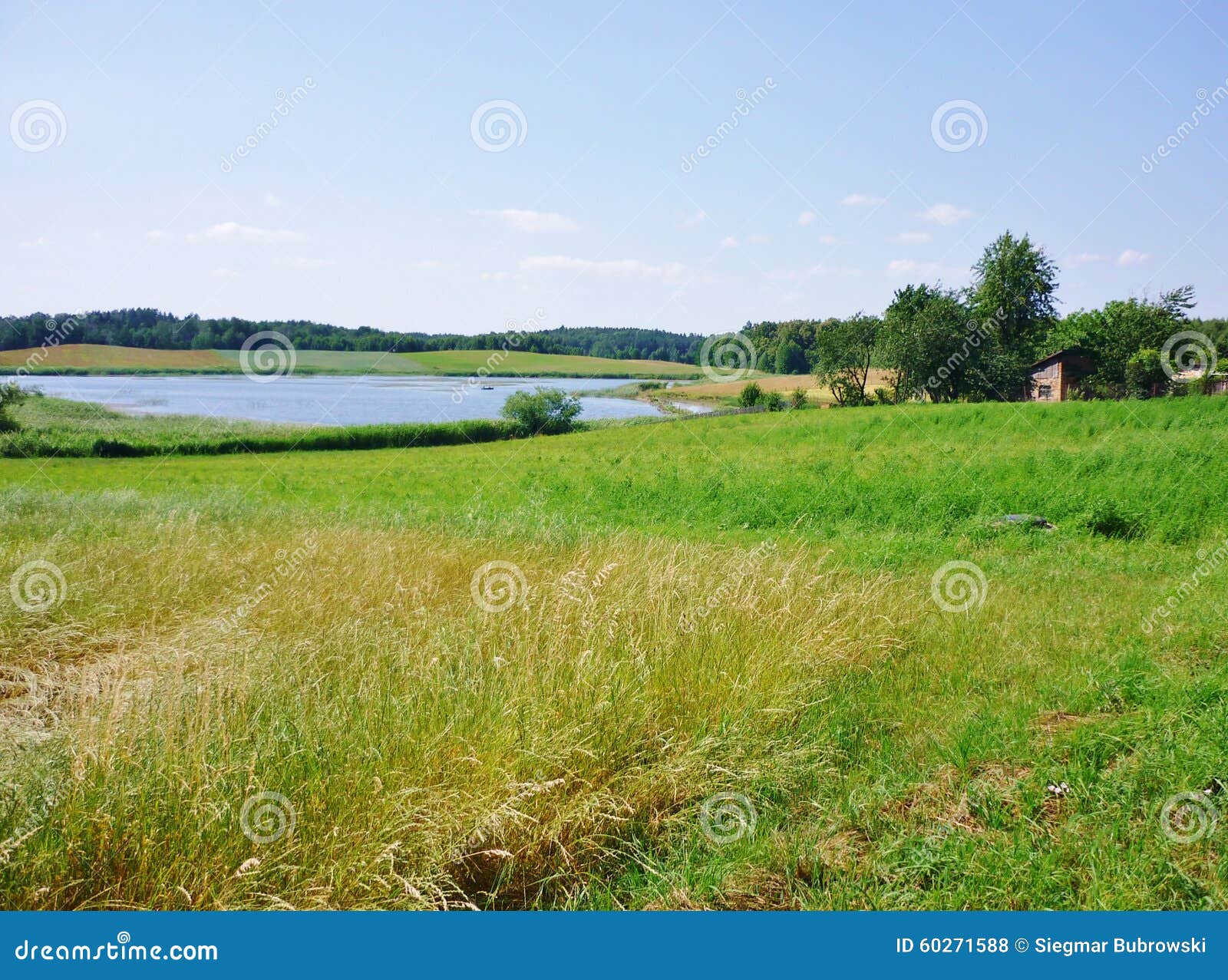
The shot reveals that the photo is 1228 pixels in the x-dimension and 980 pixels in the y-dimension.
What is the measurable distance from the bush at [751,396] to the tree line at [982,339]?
12.2 ft

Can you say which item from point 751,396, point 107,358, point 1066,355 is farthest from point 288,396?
point 1066,355

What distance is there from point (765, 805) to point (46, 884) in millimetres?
3181

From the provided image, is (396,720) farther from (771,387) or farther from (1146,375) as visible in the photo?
(771,387)

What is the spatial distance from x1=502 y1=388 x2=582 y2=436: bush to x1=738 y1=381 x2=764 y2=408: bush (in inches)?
778

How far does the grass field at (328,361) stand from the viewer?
11.9 m

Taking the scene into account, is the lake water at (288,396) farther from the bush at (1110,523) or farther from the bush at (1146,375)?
the bush at (1146,375)

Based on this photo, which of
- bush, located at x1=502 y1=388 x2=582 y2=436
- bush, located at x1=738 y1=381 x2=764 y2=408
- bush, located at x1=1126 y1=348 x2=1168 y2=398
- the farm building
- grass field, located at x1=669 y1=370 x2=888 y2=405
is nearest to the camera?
bush, located at x1=502 y1=388 x2=582 y2=436

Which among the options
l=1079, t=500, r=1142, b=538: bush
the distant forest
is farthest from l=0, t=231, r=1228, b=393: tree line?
l=1079, t=500, r=1142, b=538: bush

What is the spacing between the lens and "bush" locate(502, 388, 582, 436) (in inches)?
1204

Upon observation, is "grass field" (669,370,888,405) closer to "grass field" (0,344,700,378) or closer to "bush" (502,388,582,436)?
"bush" (502,388,582,436)

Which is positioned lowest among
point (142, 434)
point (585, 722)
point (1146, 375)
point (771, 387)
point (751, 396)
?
point (585, 722)

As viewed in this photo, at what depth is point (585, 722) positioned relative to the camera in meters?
4.07

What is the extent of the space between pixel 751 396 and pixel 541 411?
908 inches

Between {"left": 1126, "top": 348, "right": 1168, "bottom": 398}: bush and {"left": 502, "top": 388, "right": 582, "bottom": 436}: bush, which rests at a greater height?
{"left": 1126, "top": 348, "right": 1168, "bottom": 398}: bush
